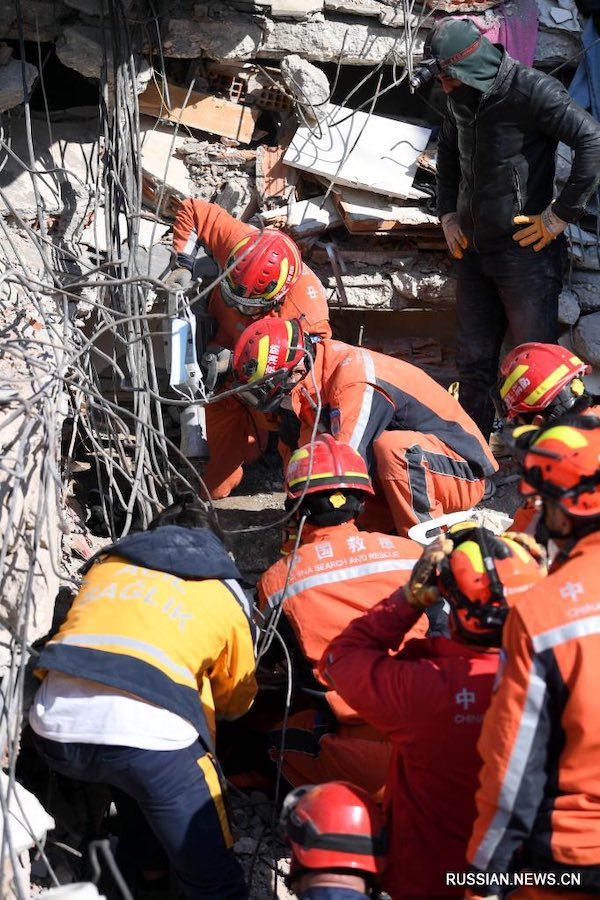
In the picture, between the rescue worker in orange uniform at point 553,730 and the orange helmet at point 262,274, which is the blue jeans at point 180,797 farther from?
the orange helmet at point 262,274

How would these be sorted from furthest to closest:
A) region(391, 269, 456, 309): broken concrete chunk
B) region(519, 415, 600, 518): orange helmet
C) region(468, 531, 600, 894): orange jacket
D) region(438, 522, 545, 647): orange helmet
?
region(391, 269, 456, 309): broken concrete chunk < region(438, 522, 545, 647): orange helmet < region(519, 415, 600, 518): orange helmet < region(468, 531, 600, 894): orange jacket

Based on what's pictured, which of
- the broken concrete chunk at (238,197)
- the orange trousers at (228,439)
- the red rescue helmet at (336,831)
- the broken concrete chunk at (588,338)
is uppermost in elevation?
the broken concrete chunk at (238,197)

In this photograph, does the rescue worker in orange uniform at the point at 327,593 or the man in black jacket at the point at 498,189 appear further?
the man in black jacket at the point at 498,189

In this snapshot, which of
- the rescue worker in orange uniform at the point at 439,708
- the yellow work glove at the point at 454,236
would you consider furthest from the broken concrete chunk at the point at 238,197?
the rescue worker in orange uniform at the point at 439,708

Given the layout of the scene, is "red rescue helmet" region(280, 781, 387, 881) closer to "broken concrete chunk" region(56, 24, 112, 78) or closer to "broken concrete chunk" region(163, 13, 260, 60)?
"broken concrete chunk" region(56, 24, 112, 78)

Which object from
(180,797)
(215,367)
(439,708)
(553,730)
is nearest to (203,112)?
(215,367)

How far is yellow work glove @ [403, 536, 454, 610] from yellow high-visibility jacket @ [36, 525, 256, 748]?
0.70 meters

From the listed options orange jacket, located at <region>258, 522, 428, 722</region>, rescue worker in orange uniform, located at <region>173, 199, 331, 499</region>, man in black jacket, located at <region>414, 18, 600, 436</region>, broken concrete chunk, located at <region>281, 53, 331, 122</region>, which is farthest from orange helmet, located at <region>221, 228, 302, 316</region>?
orange jacket, located at <region>258, 522, 428, 722</region>

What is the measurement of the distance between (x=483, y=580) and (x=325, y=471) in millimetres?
1331

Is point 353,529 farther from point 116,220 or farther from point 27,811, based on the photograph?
point 116,220

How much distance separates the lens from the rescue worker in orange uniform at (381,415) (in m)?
5.03

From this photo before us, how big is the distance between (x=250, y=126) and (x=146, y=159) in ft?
2.36

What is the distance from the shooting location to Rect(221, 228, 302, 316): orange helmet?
18.4 feet

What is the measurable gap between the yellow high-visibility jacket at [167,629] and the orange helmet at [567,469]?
1170 mm
